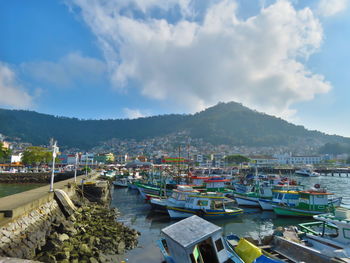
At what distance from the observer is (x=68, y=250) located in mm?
10562

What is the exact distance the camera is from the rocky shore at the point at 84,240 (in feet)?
33.8

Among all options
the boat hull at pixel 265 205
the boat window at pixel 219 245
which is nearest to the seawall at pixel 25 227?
the boat window at pixel 219 245

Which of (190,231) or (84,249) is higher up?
(190,231)

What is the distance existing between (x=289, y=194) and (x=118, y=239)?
1917 cm

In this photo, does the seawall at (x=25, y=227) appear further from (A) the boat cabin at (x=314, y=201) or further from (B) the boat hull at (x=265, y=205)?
(A) the boat cabin at (x=314, y=201)

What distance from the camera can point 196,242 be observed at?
27.1 feet

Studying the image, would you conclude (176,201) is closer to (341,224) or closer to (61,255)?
(61,255)

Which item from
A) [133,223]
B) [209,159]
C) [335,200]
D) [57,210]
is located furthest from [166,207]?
[209,159]

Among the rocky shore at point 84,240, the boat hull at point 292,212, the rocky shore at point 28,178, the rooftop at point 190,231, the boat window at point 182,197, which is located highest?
the rooftop at point 190,231

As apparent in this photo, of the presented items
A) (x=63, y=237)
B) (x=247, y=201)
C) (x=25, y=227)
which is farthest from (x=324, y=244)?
(x=247, y=201)

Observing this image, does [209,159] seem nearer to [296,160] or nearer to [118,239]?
[296,160]

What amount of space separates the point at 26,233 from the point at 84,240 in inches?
130

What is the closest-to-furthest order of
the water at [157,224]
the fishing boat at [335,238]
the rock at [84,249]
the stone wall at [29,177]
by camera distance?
1. the fishing boat at [335,238]
2. the rock at [84,249]
3. the water at [157,224]
4. the stone wall at [29,177]

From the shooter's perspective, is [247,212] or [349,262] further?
[247,212]
